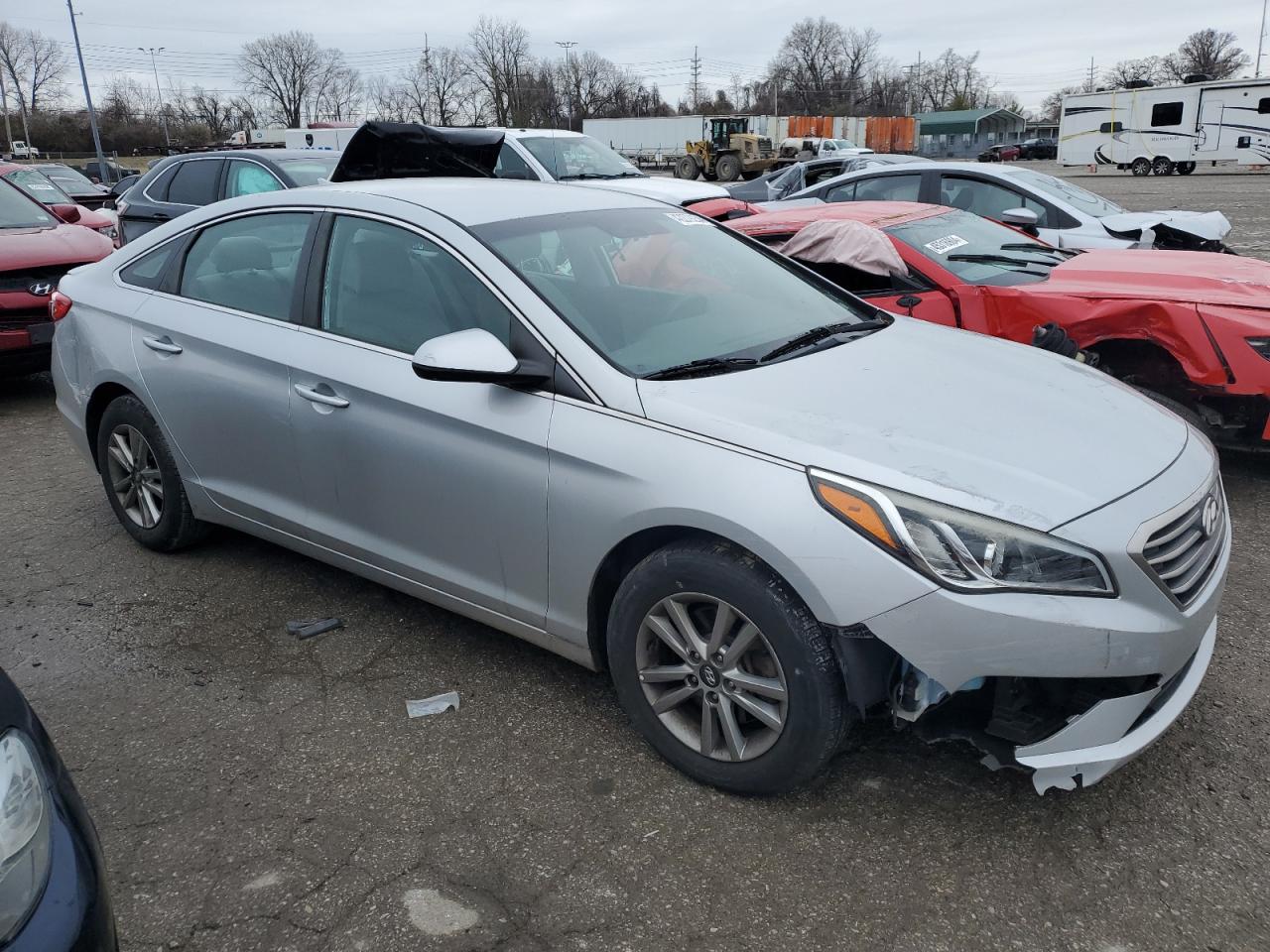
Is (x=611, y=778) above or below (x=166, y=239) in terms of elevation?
below

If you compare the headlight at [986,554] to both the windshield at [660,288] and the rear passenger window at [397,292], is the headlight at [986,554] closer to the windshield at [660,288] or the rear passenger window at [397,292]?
the windshield at [660,288]

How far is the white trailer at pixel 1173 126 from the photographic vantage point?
3441 cm

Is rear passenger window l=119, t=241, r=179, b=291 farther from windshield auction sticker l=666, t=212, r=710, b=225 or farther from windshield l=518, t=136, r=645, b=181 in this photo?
windshield l=518, t=136, r=645, b=181

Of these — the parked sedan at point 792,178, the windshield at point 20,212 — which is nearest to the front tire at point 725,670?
the windshield at point 20,212

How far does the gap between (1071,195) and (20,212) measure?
347 inches

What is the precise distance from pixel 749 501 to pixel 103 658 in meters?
2.56

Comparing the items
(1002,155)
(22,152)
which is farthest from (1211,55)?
(22,152)

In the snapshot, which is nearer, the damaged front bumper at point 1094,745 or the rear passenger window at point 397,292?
the damaged front bumper at point 1094,745

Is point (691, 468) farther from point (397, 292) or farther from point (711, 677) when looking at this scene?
point (397, 292)

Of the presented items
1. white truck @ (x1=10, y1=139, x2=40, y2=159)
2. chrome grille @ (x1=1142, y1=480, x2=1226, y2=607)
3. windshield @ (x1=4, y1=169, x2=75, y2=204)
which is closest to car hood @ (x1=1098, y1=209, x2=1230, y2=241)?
chrome grille @ (x1=1142, y1=480, x2=1226, y2=607)

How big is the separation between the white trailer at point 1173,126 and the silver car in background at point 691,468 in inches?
1513

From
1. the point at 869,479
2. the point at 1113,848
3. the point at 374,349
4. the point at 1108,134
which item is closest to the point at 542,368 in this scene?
the point at 374,349

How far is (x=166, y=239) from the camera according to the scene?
13.9 feet

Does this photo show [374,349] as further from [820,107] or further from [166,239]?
[820,107]
